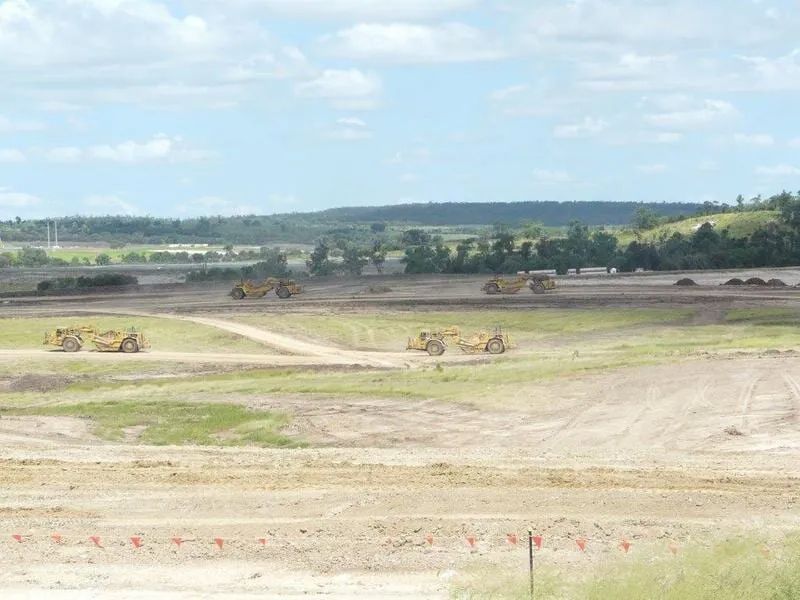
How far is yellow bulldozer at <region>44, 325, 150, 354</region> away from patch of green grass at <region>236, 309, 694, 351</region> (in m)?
10.3

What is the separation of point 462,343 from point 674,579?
47.5m

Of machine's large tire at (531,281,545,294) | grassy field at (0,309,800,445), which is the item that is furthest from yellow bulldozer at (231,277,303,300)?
machine's large tire at (531,281,545,294)

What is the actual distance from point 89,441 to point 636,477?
57.2ft

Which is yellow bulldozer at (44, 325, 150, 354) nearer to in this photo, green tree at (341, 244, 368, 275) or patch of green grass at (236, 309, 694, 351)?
patch of green grass at (236, 309, 694, 351)

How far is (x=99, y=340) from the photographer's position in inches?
2761

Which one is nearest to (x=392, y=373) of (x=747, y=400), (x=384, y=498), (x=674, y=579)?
(x=747, y=400)

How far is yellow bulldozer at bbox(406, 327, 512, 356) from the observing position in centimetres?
6712

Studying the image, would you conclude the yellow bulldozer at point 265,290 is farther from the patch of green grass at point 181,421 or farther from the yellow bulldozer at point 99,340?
the patch of green grass at point 181,421

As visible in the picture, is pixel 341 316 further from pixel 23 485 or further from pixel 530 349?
pixel 23 485

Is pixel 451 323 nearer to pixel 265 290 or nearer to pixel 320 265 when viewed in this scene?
pixel 265 290

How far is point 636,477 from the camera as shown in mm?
29109

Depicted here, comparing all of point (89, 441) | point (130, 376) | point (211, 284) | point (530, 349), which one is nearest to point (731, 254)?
point (211, 284)

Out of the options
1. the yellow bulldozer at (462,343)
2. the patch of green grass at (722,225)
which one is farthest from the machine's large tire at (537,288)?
the patch of green grass at (722,225)

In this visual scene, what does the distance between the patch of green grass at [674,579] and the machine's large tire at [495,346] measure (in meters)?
44.8
